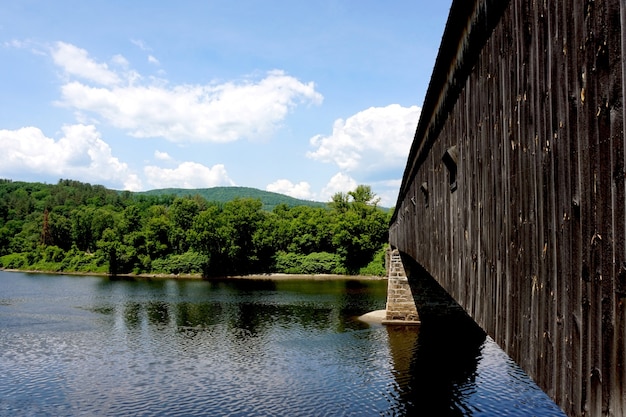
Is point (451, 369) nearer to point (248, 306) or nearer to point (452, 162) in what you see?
point (452, 162)

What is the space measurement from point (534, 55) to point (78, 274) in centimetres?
8259

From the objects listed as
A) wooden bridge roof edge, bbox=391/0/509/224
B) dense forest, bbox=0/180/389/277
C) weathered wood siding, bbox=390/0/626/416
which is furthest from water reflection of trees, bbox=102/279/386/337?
weathered wood siding, bbox=390/0/626/416

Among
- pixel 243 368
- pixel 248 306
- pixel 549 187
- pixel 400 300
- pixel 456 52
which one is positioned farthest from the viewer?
pixel 248 306

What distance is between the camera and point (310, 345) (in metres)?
23.7

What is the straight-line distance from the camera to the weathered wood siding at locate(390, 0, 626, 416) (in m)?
2.85

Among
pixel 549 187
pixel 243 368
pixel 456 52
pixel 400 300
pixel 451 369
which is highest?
pixel 456 52

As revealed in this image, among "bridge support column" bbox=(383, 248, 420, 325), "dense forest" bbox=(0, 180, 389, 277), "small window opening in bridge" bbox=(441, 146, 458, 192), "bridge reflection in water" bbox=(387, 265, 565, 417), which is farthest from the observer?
"dense forest" bbox=(0, 180, 389, 277)

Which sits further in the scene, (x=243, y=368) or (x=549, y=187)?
(x=243, y=368)

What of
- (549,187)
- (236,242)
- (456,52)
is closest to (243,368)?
(456,52)

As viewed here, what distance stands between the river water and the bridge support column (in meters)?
1.26

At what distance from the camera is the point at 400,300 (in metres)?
28.3

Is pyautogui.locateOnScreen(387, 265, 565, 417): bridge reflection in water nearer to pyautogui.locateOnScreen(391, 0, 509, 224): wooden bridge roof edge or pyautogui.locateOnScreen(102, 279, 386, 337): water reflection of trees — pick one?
pyautogui.locateOnScreen(102, 279, 386, 337): water reflection of trees

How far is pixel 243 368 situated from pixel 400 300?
11.0 metres

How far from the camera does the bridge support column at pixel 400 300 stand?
91.2 ft
